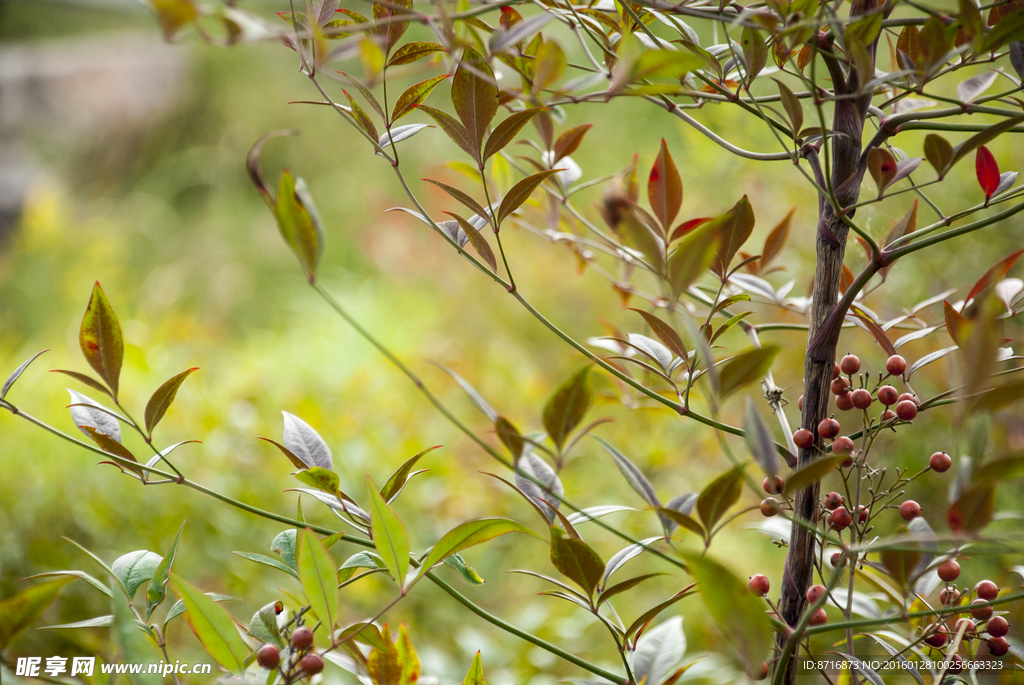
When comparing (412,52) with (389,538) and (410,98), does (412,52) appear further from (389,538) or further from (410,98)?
(389,538)

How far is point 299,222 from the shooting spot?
24 cm

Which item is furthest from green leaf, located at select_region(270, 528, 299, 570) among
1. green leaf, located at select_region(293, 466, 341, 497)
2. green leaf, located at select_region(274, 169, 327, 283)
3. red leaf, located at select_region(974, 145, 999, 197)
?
red leaf, located at select_region(974, 145, 999, 197)

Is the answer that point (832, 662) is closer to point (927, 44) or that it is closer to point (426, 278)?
point (927, 44)

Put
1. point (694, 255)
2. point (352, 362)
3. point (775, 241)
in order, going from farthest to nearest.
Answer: point (352, 362) → point (775, 241) → point (694, 255)

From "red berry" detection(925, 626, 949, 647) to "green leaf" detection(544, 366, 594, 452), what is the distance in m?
0.24

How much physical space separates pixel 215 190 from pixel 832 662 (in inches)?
134

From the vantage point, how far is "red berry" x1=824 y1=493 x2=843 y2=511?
359 mm

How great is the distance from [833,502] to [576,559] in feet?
0.52

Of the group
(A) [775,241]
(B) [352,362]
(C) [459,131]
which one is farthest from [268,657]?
(B) [352,362]

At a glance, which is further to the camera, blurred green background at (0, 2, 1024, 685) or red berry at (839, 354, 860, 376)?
blurred green background at (0, 2, 1024, 685)

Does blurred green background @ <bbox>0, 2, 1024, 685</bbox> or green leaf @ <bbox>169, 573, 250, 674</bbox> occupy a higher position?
green leaf @ <bbox>169, 573, 250, 674</bbox>

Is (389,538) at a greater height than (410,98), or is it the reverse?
(410,98)

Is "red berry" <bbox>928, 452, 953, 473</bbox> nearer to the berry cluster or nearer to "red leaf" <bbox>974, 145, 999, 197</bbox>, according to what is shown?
"red leaf" <bbox>974, 145, 999, 197</bbox>

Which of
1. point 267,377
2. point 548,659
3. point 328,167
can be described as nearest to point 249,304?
point 328,167
